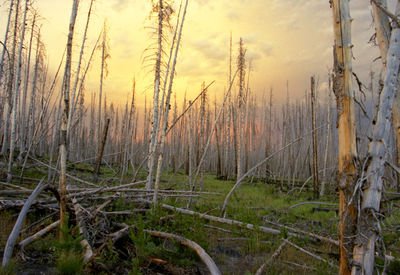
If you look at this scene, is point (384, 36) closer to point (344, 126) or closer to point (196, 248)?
point (344, 126)

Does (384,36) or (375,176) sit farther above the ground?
(384,36)

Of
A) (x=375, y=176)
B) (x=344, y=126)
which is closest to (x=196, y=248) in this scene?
(x=375, y=176)

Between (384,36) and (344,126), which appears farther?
(384,36)

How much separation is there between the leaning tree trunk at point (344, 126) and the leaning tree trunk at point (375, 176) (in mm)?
100

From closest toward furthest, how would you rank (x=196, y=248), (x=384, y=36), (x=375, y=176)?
1. (x=375, y=176)
2. (x=196, y=248)
3. (x=384, y=36)

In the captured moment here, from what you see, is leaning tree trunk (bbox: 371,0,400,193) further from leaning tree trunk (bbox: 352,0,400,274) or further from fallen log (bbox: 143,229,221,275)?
fallen log (bbox: 143,229,221,275)

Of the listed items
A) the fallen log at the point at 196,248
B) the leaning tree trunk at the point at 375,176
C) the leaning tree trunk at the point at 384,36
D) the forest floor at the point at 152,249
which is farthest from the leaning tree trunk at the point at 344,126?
the leaning tree trunk at the point at 384,36

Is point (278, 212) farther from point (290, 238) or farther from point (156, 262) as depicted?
point (156, 262)

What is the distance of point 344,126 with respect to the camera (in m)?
2.52

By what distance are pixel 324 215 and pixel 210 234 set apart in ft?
15.1

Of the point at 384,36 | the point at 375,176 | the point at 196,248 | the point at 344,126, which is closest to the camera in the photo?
the point at 375,176

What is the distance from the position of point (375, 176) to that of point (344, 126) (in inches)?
22.1

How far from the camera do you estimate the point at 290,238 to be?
3.88 m

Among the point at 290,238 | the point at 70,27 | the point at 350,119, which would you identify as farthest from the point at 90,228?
the point at 350,119
